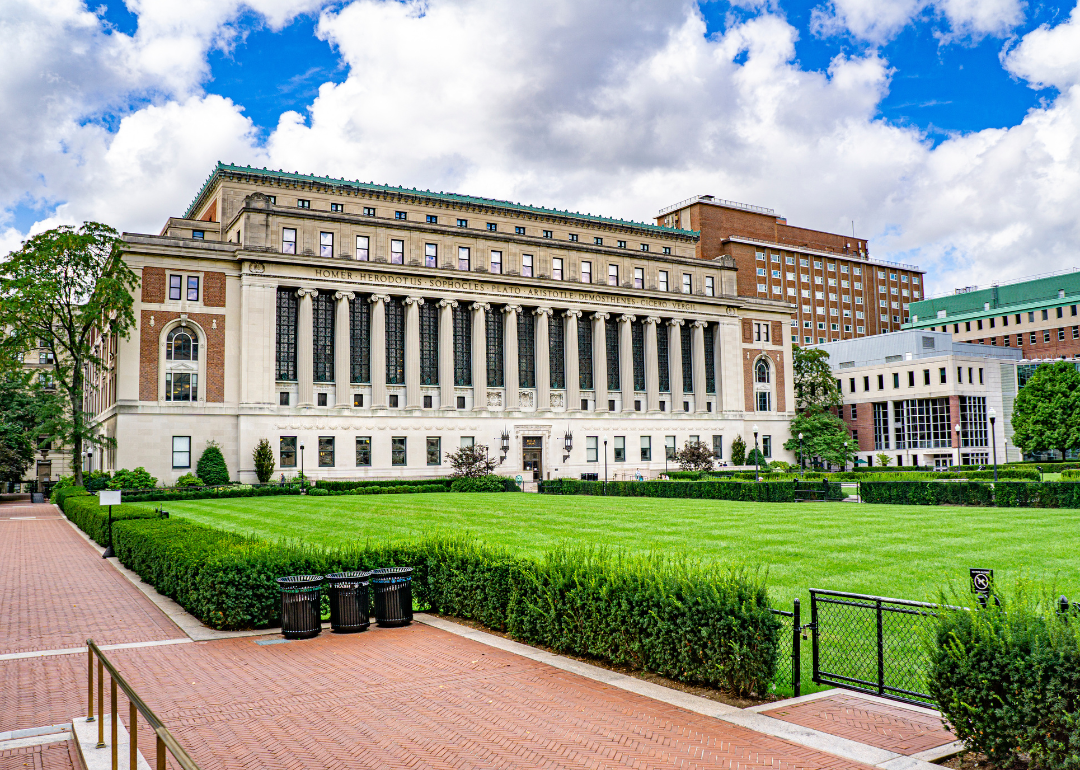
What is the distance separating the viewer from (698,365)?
84812mm

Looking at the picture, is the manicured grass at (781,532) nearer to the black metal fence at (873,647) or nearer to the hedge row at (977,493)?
the black metal fence at (873,647)

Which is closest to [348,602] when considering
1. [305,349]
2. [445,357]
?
[305,349]

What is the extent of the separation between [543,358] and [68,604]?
59.5 meters

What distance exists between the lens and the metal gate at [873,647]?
984cm

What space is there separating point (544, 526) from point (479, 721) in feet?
68.1

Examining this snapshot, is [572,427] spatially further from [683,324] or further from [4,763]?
[4,763]

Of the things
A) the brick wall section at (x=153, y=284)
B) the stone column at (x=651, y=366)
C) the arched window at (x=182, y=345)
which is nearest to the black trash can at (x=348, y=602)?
the arched window at (x=182, y=345)

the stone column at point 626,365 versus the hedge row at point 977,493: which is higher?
the stone column at point 626,365

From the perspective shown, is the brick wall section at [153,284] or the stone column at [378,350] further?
the stone column at [378,350]

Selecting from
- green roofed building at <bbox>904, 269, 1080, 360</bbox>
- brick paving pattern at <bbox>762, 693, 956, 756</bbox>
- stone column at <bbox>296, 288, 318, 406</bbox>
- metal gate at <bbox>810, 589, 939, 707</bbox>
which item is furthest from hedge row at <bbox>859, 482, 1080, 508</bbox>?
green roofed building at <bbox>904, 269, 1080, 360</bbox>

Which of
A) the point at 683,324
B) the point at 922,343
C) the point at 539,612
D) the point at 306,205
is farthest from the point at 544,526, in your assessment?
the point at 922,343

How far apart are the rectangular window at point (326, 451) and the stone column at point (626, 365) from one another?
97.5 ft

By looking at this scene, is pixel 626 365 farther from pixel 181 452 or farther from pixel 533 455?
pixel 181 452

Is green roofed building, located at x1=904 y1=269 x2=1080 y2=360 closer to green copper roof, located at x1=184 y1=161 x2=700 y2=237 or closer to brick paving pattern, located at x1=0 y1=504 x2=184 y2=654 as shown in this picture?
green copper roof, located at x1=184 y1=161 x2=700 y2=237
